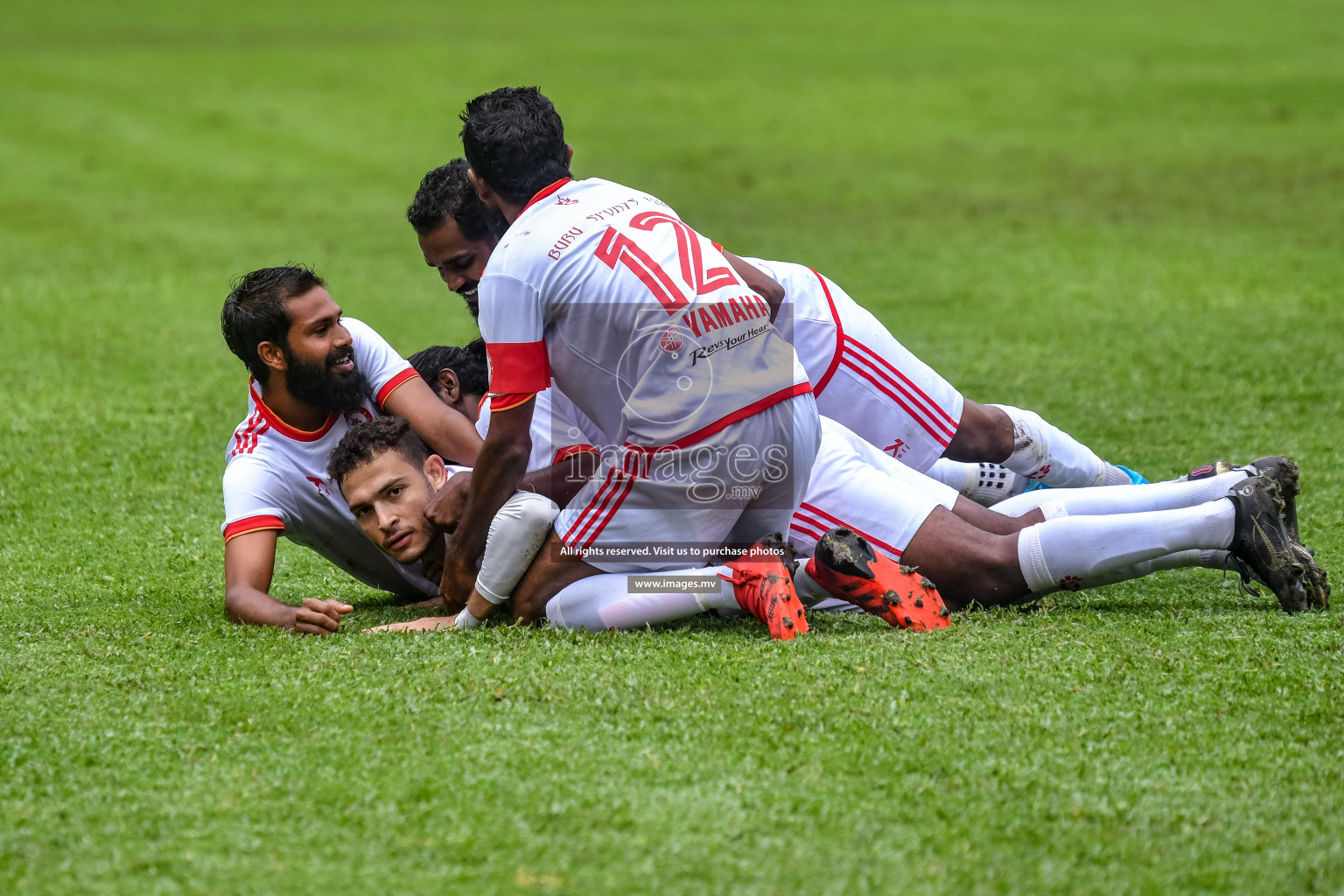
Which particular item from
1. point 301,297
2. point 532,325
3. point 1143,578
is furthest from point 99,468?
point 1143,578

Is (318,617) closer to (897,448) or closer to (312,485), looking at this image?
(312,485)

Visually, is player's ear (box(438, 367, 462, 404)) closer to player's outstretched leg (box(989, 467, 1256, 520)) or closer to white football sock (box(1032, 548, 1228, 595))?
player's outstretched leg (box(989, 467, 1256, 520))

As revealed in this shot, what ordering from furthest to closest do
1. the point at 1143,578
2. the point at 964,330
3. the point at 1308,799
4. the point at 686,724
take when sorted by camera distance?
the point at 964,330 < the point at 1143,578 < the point at 686,724 < the point at 1308,799

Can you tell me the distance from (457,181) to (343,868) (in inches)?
140

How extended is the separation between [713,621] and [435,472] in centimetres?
115

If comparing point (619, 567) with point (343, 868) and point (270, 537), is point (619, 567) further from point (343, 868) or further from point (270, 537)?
point (343, 868)

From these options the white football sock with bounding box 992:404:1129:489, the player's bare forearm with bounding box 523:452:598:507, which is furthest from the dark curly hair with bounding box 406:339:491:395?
the white football sock with bounding box 992:404:1129:489

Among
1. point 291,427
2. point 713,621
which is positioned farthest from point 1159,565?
point 291,427

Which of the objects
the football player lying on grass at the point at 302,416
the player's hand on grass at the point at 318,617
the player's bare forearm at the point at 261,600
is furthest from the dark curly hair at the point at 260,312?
the player's hand on grass at the point at 318,617

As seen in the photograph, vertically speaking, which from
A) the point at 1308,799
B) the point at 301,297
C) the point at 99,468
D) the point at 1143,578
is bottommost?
the point at 99,468

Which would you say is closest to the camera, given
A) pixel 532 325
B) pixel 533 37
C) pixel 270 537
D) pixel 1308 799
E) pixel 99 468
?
pixel 1308 799

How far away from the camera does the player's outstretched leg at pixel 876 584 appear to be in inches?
178

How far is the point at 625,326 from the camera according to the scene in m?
4.53

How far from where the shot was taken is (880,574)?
4.54 m
